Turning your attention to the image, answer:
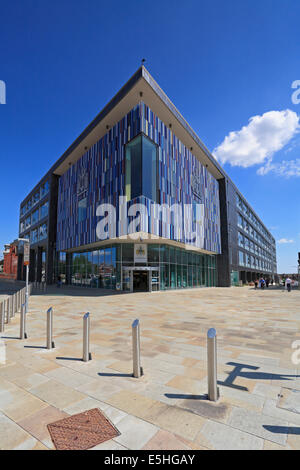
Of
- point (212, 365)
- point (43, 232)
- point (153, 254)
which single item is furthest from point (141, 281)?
point (43, 232)

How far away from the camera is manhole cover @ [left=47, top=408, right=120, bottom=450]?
257 centimetres

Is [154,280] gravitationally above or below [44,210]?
below

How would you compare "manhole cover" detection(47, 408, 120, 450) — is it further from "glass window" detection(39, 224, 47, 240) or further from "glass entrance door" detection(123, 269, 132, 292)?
"glass window" detection(39, 224, 47, 240)

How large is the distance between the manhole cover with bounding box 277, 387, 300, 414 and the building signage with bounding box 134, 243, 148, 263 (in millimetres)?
22611

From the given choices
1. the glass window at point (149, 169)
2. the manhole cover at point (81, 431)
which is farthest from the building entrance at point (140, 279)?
the manhole cover at point (81, 431)

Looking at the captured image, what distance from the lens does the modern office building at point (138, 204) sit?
23.1 metres

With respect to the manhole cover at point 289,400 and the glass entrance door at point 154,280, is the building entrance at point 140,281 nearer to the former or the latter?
the glass entrance door at point 154,280

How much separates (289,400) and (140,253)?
23117mm

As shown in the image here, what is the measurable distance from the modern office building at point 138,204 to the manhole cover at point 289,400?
17893mm

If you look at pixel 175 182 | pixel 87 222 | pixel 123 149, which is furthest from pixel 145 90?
pixel 87 222

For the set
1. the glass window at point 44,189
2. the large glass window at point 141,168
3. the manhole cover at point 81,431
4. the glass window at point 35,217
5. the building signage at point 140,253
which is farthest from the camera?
the glass window at point 35,217

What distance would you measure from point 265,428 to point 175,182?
25.5 meters

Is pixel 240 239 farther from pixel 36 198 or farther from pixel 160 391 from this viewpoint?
pixel 160 391

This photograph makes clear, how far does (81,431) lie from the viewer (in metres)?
2.78
